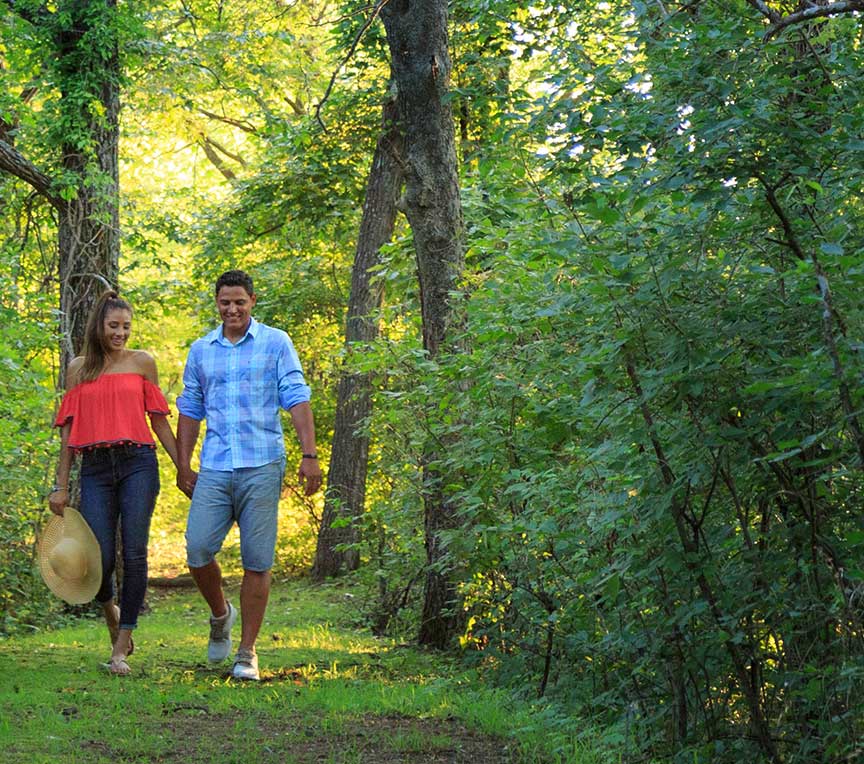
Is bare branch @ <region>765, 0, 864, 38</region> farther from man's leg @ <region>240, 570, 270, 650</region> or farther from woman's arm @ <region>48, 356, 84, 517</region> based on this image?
woman's arm @ <region>48, 356, 84, 517</region>

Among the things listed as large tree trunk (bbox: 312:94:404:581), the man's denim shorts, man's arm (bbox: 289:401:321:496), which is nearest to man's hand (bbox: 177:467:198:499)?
the man's denim shorts

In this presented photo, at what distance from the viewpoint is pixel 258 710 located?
608 cm

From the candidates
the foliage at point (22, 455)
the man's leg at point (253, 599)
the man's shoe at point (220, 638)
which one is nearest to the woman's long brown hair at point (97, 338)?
the man's leg at point (253, 599)

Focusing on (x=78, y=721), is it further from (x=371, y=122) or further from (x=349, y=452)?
(x=371, y=122)

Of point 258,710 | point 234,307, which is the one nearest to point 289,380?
point 234,307

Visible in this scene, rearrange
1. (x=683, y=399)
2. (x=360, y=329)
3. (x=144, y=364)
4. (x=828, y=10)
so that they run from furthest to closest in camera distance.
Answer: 1. (x=360, y=329)
2. (x=144, y=364)
3. (x=683, y=399)
4. (x=828, y=10)

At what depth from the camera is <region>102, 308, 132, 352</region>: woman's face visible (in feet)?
24.2

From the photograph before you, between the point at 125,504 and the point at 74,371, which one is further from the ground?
the point at 74,371

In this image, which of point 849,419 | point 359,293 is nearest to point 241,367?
point 849,419

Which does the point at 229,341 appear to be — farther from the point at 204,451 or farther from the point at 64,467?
the point at 64,467

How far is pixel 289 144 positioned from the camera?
1778 cm

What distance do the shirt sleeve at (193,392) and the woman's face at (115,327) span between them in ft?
1.38

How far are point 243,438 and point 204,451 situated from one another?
273 mm

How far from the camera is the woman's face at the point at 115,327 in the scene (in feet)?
24.2
